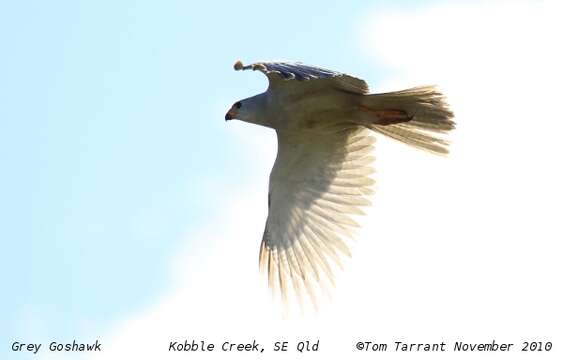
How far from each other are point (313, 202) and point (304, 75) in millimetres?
2567

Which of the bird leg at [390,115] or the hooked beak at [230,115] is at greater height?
the bird leg at [390,115]

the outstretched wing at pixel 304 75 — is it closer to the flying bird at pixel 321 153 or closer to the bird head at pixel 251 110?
the flying bird at pixel 321 153

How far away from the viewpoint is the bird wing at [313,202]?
11164 millimetres

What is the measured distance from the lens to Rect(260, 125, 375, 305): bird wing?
11.2 metres

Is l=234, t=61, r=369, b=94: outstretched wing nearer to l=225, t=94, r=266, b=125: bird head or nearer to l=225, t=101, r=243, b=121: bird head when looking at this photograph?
l=225, t=94, r=266, b=125: bird head

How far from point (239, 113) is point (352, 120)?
3.34 feet

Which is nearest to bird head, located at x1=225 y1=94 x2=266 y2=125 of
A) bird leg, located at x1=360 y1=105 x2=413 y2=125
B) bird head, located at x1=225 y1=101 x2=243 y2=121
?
bird head, located at x1=225 y1=101 x2=243 y2=121

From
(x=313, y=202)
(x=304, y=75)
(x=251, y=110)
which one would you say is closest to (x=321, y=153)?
(x=313, y=202)

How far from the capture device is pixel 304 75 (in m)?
9.15

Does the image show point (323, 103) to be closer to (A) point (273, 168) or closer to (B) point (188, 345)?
(A) point (273, 168)

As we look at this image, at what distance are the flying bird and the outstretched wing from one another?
0.05 ft

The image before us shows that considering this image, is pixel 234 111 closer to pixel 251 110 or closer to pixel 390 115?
pixel 251 110

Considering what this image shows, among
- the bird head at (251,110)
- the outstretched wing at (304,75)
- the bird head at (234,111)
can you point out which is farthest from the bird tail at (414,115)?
the bird head at (234,111)

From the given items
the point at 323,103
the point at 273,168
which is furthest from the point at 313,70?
the point at 273,168
